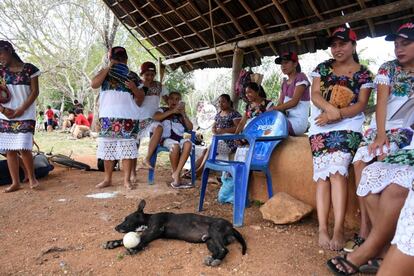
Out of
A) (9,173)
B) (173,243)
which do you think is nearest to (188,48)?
(9,173)

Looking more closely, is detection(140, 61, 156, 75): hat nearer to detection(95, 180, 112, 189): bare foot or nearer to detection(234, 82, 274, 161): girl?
detection(234, 82, 274, 161): girl

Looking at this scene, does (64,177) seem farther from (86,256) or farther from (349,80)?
(349,80)

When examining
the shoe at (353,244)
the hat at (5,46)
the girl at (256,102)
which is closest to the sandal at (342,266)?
the shoe at (353,244)

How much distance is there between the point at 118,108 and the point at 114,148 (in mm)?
507

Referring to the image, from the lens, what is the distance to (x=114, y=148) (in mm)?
4262

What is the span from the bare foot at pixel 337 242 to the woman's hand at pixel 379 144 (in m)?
0.63

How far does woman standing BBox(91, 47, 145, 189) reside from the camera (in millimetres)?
4051

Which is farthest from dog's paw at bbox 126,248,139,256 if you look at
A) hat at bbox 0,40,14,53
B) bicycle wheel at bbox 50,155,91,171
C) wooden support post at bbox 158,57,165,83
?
wooden support post at bbox 158,57,165,83

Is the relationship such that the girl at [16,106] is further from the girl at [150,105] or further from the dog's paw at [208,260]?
the dog's paw at [208,260]

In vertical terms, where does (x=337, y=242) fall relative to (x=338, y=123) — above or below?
below

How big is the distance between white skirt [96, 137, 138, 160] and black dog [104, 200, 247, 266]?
159 centimetres

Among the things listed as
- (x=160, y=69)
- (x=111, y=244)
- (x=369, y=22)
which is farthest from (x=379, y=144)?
(x=160, y=69)

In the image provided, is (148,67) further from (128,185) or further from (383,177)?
(383,177)

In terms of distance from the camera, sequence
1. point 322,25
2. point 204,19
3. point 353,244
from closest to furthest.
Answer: point 353,244 → point 322,25 → point 204,19
